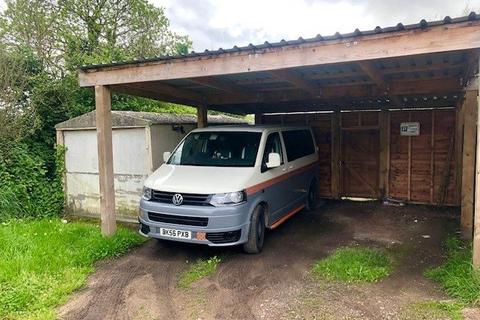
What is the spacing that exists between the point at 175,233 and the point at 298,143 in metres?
3.51

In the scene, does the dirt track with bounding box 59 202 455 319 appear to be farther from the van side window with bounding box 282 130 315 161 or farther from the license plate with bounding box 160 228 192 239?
the van side window with bounding box 282 130 315 161

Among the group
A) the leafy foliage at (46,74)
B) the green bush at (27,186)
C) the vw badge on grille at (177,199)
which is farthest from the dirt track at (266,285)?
the leafy foliage at (46,74)

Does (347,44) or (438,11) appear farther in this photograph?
(438,11)

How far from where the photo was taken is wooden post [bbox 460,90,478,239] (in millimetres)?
5637

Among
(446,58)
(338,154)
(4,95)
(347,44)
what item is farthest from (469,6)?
(4,95)

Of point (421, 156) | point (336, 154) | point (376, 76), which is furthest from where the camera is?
point (336, 154)

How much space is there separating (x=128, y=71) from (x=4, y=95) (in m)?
4.12

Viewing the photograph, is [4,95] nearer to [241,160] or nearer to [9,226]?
[9,226]

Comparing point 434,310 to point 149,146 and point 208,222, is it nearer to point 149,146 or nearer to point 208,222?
point 208,222

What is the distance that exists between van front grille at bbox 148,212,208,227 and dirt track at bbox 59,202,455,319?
2.14 ft

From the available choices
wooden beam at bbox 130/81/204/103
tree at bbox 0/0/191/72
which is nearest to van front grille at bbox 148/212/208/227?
wooden beam at bbox 130/81/204/103

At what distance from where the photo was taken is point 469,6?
1703cm

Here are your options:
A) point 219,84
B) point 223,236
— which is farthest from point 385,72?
point 223,236

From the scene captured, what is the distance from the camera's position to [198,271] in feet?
16.0
